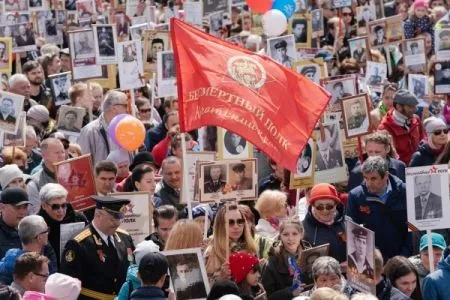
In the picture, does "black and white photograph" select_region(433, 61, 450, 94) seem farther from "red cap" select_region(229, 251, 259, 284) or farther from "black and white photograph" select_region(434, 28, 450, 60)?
"red cap" select_region(229, 251, 259, 284)

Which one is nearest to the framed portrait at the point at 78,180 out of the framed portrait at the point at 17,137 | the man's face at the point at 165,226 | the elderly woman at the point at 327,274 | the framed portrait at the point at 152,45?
the man's face at the point at 165,226

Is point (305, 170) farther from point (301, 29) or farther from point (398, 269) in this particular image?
point (301, 29)

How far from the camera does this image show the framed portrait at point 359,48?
881 inches

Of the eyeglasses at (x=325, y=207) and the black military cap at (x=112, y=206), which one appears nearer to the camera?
the black military cap at (x=112, y=206)

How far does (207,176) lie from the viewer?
13.2 metres

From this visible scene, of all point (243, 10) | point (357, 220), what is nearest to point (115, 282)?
point (357, 220)

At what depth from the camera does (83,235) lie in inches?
473

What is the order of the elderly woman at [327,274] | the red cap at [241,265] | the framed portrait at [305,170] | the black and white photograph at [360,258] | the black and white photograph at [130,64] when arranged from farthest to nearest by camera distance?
the black and white photograph at [130,64], the framed portrait at [305,170], the red cap at [241,265], the black and white photograph at [360,258], the elderly woman at [327,274]

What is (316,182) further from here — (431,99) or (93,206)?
(431,99)

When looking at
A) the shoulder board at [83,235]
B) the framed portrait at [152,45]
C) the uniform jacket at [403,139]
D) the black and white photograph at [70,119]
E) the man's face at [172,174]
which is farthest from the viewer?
the framed portrait at [152,45]

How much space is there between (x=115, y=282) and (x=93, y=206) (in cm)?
187

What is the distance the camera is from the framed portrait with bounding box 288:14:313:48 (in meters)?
23.0

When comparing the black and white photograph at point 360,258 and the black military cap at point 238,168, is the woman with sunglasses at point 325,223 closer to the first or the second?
the black military cap at point 238,168

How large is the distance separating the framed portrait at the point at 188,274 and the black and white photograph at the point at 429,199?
6.09 ft
